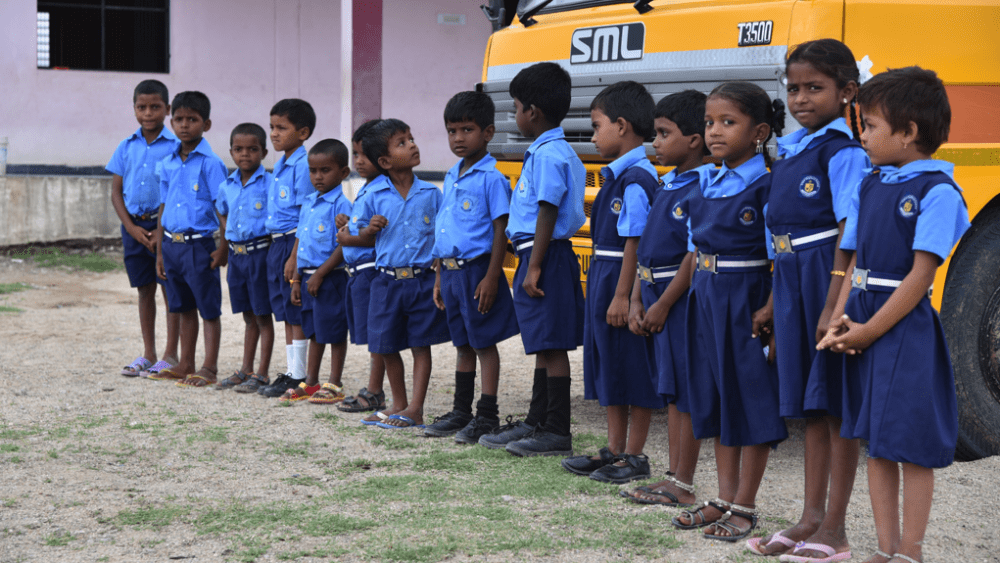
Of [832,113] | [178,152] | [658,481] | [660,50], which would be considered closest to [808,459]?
[658,481]

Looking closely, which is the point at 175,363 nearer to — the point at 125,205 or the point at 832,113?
the point at 125,205

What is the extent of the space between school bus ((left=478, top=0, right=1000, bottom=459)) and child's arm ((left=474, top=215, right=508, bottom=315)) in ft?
2.73

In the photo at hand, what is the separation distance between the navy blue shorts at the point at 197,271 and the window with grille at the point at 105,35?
737 cm

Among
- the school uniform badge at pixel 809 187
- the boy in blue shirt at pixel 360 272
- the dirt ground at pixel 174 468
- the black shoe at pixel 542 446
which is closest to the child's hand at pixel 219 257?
the dirt ground at pixel 174 468

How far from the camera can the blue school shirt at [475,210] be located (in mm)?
4535

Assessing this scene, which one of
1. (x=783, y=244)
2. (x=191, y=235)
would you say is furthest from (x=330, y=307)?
(x=783, y=244)

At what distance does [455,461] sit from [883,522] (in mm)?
1898

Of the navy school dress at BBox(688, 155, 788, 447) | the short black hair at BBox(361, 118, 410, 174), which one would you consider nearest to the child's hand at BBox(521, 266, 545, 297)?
the navy school dress at BBox(688, 155, 788, 447)

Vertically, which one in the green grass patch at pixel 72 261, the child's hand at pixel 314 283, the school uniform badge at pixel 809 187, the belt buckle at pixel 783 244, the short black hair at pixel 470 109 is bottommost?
the green grass patch at pixel 72 261

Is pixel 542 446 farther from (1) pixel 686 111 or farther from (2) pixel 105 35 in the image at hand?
(2) pixel 105 35

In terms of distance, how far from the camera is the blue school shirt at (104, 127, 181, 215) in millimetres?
6250

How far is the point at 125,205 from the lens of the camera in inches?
252

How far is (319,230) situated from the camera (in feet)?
17.7

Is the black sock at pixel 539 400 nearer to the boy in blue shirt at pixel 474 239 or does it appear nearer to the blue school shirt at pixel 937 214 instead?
the boy in blue shirt at pixel 474 239
